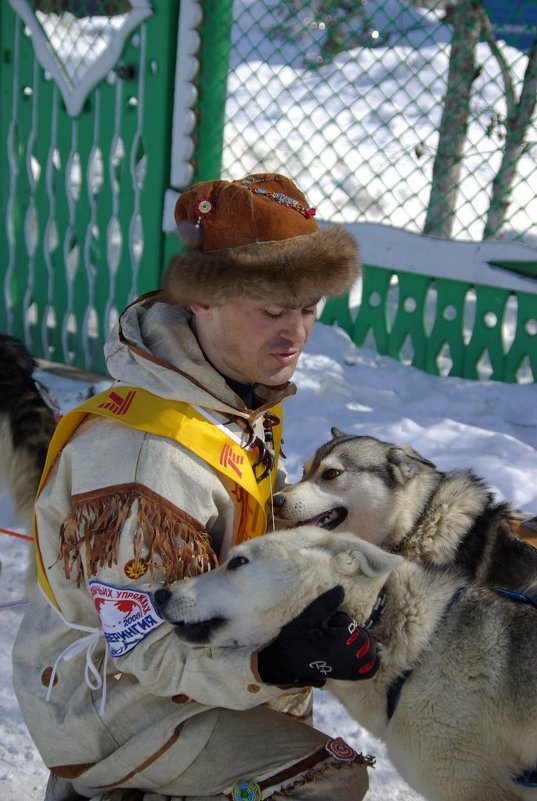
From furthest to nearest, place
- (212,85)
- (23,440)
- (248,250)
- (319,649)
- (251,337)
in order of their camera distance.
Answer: (212,85) → (23,440) → (251,337) → (248,250) → (319,649)

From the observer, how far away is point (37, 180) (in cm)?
662

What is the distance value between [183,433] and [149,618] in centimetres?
42

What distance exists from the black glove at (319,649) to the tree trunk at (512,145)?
4022 mm

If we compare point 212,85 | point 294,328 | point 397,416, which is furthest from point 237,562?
point 212,85

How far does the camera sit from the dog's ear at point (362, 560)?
6.92ft

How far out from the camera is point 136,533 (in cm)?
200

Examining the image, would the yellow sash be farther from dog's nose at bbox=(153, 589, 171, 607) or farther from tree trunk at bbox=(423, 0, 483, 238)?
tree trunk at bbox=(423, 0, 483, 238)

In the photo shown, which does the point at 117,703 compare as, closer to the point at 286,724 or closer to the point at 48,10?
the point at 286,724

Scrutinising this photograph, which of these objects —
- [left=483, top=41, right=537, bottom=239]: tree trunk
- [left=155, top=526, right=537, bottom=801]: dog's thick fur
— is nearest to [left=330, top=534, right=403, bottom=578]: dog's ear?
[left=155, top=526, right=537, bottom=801]: dog's thick fur

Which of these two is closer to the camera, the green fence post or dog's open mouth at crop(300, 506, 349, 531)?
dog's open mouth at crop(300, 506, 349, 531)

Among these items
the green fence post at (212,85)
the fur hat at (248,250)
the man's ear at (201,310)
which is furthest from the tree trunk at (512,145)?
the man's ear at (201,310)

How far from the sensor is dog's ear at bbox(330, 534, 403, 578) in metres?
2.11

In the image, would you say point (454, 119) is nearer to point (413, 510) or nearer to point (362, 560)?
point (413, 510)

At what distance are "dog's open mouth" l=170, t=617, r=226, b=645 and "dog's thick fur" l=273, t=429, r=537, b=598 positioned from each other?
0.84 m
